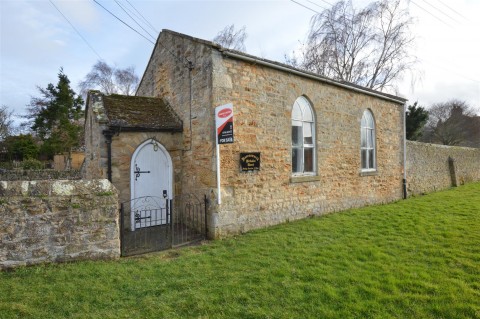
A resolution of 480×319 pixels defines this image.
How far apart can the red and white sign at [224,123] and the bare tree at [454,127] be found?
42028 millimetres

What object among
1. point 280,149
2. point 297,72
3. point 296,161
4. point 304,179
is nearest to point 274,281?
point 280,149

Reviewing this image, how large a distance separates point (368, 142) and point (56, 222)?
11.2m

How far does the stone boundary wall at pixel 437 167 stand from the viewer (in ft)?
45.9

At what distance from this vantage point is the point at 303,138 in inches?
354

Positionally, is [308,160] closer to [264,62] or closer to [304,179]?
[304,179]

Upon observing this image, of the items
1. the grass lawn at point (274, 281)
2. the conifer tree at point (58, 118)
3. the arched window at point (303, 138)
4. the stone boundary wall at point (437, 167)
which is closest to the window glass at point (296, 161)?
the arched window at point (303, 138)

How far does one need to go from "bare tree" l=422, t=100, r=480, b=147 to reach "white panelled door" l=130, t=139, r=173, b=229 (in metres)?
42.2

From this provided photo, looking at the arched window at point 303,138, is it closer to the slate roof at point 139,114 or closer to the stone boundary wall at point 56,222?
the slate roof at point 139,114

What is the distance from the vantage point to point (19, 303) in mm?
3578

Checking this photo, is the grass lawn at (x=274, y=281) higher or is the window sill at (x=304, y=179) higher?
the window sill at (x=304, y=179)

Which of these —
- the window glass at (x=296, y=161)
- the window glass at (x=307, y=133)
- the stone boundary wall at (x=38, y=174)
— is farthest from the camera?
the stone boundary wall at (x=38, y=174)

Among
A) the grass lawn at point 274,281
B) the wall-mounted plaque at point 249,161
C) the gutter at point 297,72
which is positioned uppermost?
the gutter at point 297,72

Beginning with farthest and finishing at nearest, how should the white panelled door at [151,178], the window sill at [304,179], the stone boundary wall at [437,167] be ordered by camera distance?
the stone boundary wall at [437,167], the window sill at [304,179], the white panelled door at [151,178]

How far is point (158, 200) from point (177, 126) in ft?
7.47
